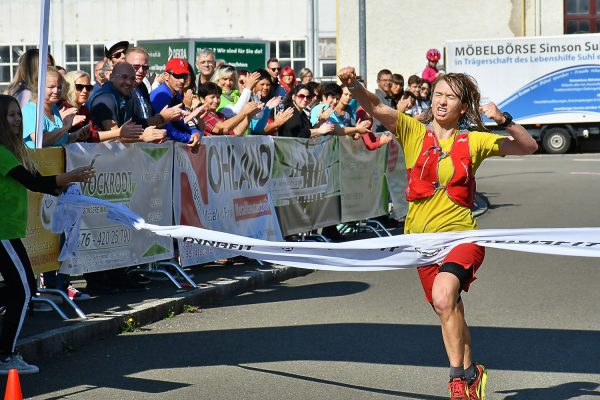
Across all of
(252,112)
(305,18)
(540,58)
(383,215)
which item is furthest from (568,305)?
(305,18)

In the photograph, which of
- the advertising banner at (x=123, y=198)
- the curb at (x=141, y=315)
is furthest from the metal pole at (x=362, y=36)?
the advertising banner at (x=123, y=198)

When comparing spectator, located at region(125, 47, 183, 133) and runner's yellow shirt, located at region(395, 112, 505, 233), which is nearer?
runner's yellow shirt, located at region(395, 112, 505, 233)

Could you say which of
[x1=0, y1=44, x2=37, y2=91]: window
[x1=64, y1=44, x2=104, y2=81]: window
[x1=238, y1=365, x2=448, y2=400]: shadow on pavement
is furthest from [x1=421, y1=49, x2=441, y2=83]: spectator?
[x1=0, y1=44, x2=37, y2=91]: window

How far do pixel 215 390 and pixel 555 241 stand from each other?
224 centimetres

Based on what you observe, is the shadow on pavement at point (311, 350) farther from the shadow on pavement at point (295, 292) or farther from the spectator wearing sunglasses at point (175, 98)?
the spectator wearing sunglasses at point (175, 98)

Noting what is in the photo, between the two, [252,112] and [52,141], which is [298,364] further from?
[252,112]

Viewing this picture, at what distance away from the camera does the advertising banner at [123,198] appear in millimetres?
9883

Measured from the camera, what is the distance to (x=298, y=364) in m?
7.82

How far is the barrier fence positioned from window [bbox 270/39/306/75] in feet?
81.5

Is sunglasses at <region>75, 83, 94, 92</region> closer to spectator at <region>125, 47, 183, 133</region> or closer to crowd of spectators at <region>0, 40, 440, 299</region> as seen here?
crowd of spectators at <region>0, 40, 440, 299</region>

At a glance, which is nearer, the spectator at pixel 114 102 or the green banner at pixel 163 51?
the spectator at pixel 114 102

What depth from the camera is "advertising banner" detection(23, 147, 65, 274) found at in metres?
9.18

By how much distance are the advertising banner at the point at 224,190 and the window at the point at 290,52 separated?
92.7 ft

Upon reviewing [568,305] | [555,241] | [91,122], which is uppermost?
[91,122]
